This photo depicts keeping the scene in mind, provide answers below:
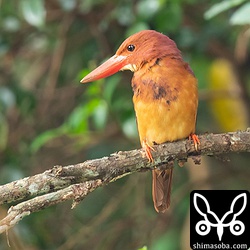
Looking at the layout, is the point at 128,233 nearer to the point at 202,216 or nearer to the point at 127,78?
the point at 127,78

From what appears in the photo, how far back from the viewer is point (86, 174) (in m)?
2.44

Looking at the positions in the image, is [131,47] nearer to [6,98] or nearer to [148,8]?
[148,8]

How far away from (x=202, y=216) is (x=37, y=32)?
1.68 metres

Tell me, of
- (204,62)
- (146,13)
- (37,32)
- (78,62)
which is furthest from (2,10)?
(204,62)

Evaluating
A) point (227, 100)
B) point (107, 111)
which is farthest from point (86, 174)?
point (227, 100)

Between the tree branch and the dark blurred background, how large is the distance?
3.16 ft

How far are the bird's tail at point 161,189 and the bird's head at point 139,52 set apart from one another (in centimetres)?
48

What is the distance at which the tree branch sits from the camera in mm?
2359

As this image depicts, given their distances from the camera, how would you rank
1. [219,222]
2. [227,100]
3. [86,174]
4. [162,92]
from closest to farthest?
[86,174] < [162,92] < [219,222] < [227,100]

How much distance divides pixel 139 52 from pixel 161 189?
61 cm

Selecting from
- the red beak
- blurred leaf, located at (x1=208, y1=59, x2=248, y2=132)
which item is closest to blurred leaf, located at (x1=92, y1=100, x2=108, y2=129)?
the red beak

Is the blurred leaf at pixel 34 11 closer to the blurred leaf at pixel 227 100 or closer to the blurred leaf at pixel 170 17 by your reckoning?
the blurred leaf at pixel 170 17

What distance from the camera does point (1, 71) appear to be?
4.25 m

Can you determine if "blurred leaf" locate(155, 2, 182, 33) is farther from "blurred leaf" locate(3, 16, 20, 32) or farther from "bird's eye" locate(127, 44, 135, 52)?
"blurred leaf" locate(3, 16, 20, 32)
